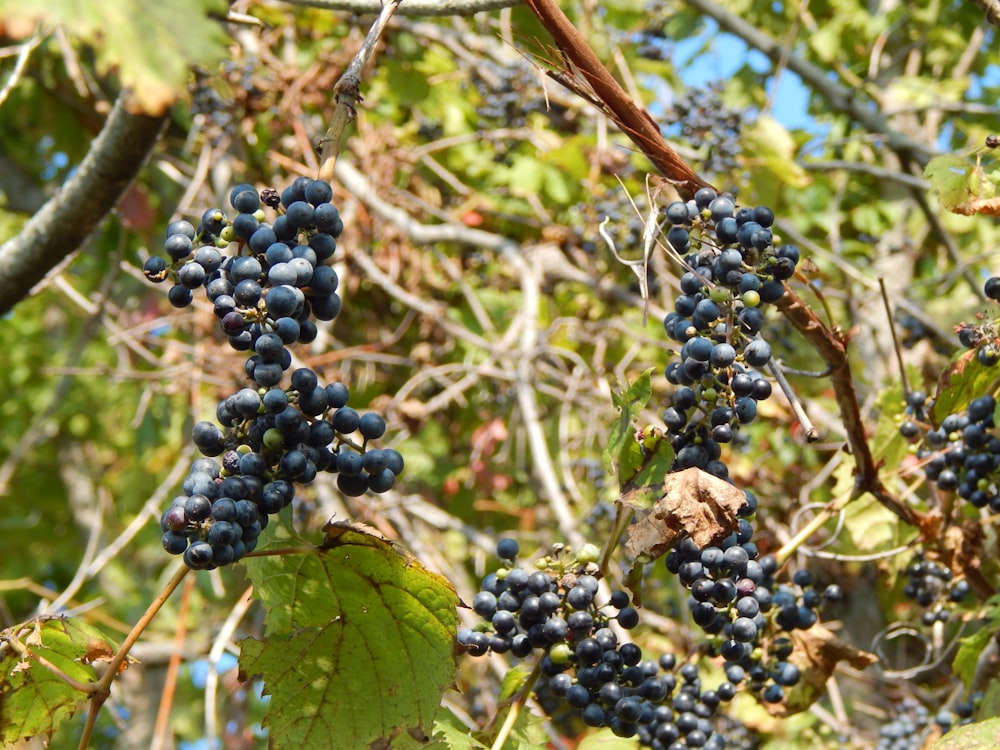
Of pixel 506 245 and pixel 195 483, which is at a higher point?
pixel 506 245

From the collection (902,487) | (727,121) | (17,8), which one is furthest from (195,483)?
(727,121)

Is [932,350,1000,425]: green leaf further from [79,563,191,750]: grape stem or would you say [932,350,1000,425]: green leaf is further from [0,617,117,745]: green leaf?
[0,617,117,745]: green leaf

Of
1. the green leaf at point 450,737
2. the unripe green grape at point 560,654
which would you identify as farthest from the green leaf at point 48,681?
the unripe green grape at point 560,654

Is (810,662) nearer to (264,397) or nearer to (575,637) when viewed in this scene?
(575,637)

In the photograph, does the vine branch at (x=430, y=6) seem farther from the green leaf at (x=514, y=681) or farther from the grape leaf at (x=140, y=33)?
the green leaf at (x=514, y=681)

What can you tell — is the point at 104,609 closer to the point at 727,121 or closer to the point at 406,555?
the point at 727,121
